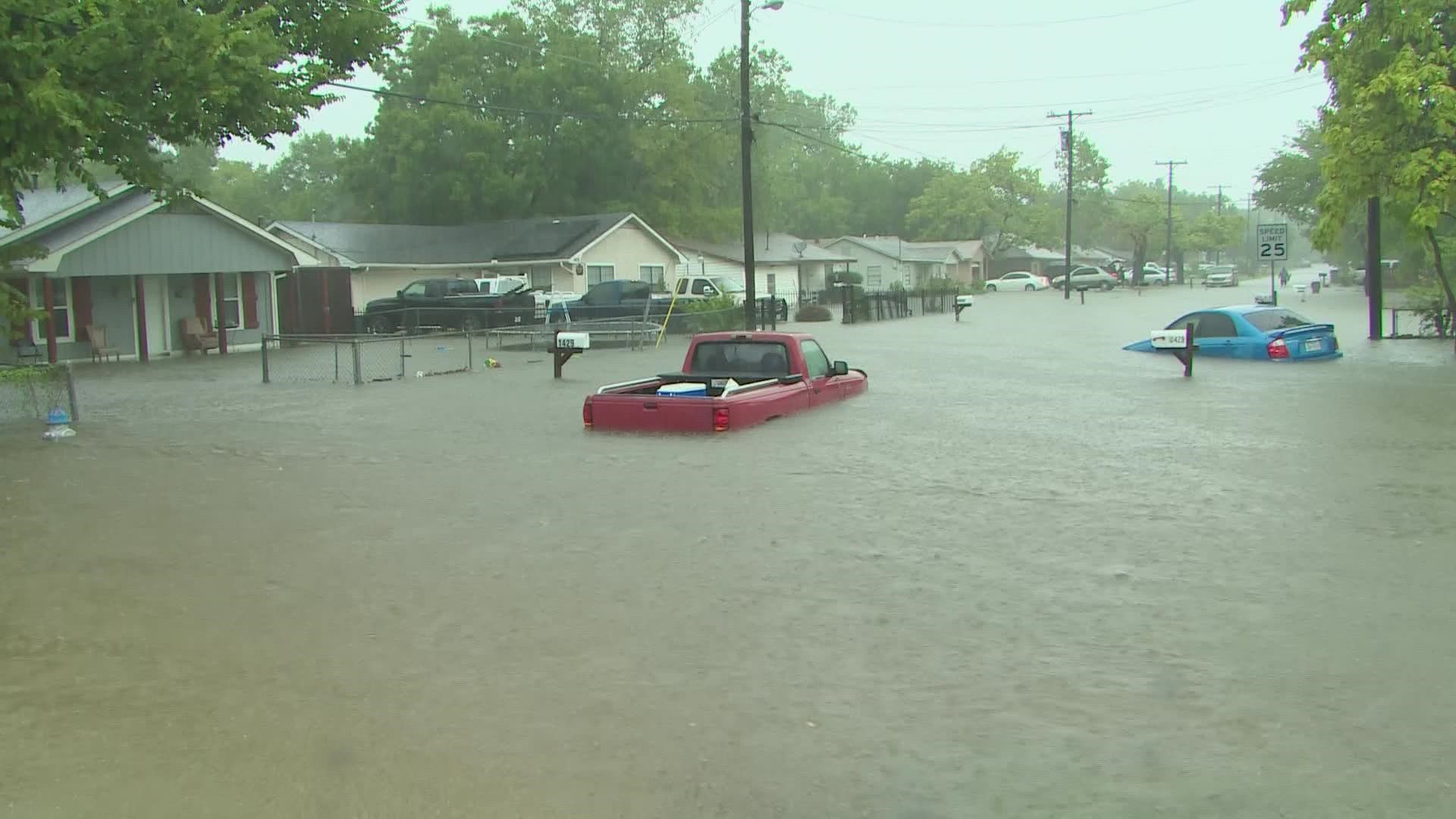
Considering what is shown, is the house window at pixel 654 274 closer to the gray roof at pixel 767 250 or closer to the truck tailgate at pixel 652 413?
the gray roof at pixel 767 250

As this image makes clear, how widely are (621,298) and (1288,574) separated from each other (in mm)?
36544

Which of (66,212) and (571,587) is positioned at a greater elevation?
(66,212)

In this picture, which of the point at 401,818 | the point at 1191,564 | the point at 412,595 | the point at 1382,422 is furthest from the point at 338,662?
the point at 1382,422

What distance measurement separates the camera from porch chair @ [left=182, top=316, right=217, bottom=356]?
1375 inches

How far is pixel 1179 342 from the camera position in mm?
23625

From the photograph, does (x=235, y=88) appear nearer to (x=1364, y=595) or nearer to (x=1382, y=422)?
(x=1364, y=595)

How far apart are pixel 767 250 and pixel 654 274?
52.4ft

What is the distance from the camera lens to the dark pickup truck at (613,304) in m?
41.2

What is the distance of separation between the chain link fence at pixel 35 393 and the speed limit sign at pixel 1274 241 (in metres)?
25.4

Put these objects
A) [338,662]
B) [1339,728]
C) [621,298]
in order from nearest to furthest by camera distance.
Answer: [1339,728] → [338,662] → [621,298]

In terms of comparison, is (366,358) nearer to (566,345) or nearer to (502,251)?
(566,345)

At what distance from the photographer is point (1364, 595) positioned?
8.20 meters

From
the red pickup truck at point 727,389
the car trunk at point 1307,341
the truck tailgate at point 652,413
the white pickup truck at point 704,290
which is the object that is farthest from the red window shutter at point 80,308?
the car trunk at point 1307,341

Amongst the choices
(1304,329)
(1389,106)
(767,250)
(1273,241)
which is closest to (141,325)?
(1304,329)
